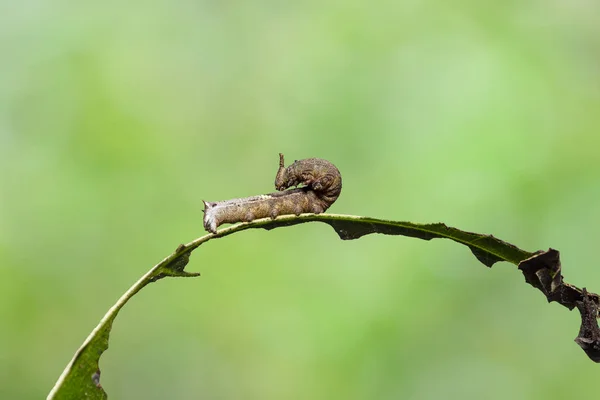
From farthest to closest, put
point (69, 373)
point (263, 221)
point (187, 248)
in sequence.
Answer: point (263, 221)
point (187, 248)
point (69, 373)

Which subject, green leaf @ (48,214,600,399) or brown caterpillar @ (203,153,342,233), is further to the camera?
brown caterpillar @ (203,153,342,233)

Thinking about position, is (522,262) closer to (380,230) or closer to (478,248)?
(478,248)

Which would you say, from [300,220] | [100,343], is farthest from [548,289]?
[100,343]

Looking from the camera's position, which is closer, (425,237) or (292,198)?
(425,237)

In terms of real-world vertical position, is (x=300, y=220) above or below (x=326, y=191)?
below
